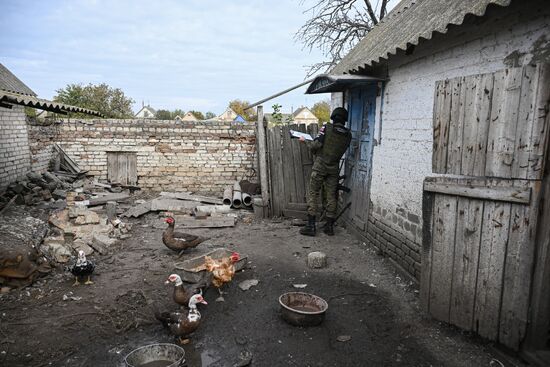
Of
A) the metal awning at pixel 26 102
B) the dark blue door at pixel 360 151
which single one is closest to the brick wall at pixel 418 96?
the dark blue door at pixel 360 151

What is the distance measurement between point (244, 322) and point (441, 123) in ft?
10.2

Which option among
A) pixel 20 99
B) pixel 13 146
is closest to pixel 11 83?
pixel 13 146

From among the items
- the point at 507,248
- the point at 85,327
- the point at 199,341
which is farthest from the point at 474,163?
the point at 85,327

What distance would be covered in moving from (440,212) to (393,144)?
221 centimetres

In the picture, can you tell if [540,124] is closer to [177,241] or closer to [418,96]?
[418,96]

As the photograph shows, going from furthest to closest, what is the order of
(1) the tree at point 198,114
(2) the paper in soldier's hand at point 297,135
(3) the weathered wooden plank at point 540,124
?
(1) the tree at point 198,114 → (2) the paper in soldier's hand at point 297,135 → (3) the weathered wooden plank at point 540,124

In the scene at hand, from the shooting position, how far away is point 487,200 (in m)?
3.24

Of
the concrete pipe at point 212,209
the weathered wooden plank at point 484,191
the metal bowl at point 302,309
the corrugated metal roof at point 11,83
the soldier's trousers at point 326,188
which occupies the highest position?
the corrugated metal roof at point 11,83

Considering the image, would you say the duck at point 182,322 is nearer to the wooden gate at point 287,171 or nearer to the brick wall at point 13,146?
the wooden gate at point 287,171

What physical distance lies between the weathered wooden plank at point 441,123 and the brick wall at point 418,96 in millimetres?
614

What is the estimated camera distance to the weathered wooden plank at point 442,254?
3598 mm

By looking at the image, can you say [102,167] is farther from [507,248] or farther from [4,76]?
[507,248]

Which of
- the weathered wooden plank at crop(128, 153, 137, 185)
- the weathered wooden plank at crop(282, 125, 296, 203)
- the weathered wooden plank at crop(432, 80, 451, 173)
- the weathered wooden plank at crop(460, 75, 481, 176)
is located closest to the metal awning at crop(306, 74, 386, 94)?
the weathered wooden plank at crop(282, 125, 296, 203)

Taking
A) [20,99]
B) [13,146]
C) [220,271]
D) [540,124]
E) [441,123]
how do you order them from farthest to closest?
[13,146] < [20,99] < [220,271] < [441,123] < [540,124]
